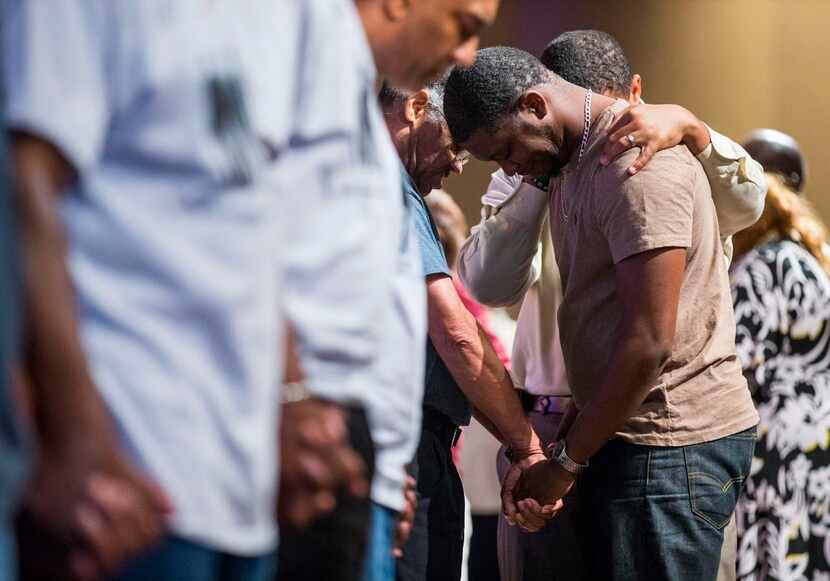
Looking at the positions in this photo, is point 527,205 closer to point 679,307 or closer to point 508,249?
point 508,249

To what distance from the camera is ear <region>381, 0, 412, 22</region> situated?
3.97 feet

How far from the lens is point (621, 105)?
2.18 metres

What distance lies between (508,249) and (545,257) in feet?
0.58

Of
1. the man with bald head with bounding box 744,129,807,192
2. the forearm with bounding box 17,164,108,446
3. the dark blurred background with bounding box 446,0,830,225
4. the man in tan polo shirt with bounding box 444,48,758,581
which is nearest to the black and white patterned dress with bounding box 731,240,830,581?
the man with bald head with bounding box 744,129,807,192

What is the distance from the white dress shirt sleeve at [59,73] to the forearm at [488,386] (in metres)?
1.31

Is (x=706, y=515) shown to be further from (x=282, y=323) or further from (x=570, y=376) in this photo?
(x=282, y=323)

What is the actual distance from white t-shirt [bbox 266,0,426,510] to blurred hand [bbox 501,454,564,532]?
1.15 m

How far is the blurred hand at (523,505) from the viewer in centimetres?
220

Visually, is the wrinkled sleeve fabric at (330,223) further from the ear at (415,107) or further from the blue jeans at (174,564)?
the ear at (415,107)

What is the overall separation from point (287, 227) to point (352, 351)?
13 centimetres

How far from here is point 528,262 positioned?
254 centimetres

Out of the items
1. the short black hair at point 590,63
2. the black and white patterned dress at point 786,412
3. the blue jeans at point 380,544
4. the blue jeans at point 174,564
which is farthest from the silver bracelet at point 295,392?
the black and white patterned dress at point 786,412

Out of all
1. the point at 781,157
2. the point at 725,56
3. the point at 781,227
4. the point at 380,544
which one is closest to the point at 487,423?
the point at 380,544

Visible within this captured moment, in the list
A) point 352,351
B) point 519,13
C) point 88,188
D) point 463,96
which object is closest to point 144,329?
point 88,188
